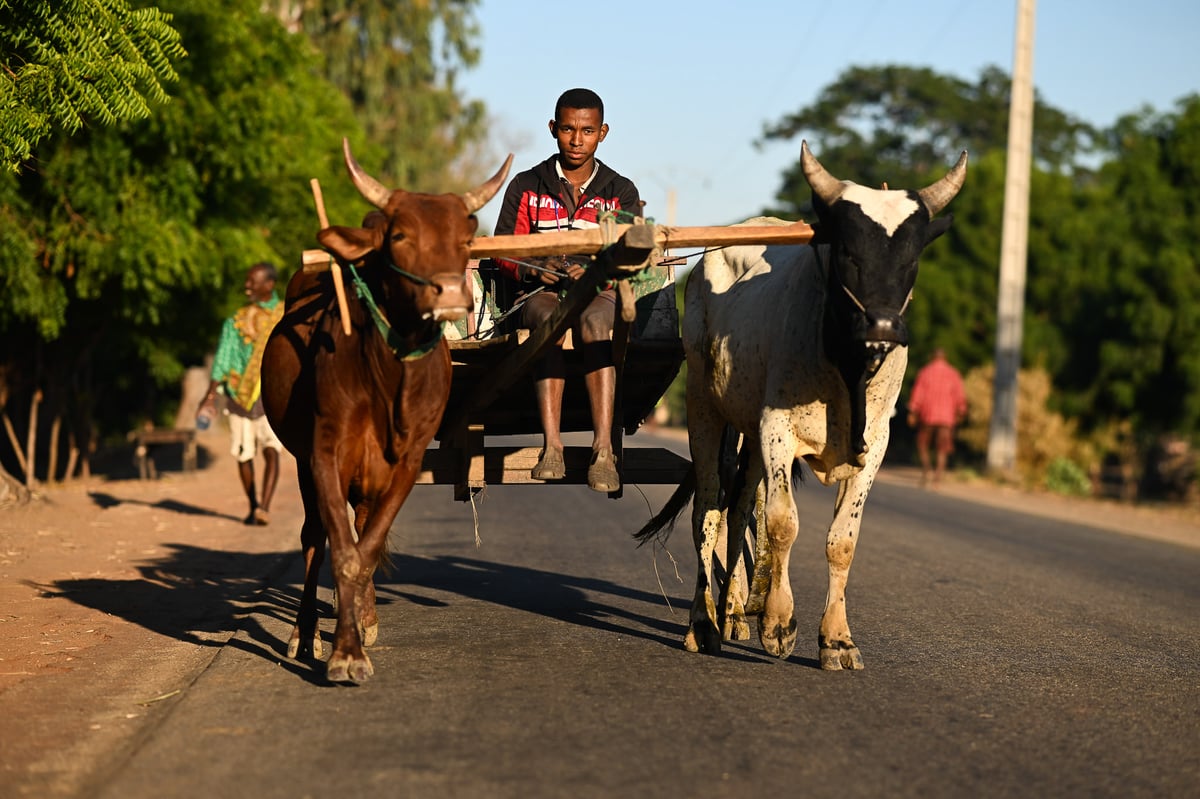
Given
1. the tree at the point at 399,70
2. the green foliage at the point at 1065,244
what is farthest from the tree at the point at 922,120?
the tree at the point at 399,70

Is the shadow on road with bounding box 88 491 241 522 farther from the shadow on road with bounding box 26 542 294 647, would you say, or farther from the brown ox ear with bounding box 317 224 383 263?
the brown ox ear with bounding box 317 224 383 263

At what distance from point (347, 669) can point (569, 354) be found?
2298 mm

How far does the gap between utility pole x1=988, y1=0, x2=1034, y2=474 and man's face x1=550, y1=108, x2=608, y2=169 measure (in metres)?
20.8

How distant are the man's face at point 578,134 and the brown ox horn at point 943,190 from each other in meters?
2.16

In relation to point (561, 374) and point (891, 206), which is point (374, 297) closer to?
point (561, 374)

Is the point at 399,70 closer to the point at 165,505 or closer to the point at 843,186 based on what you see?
the point at 165,505

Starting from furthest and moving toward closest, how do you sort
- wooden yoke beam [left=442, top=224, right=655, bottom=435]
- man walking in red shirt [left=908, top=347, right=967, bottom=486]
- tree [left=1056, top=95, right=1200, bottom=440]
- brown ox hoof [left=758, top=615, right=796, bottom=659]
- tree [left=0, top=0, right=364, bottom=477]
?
tree [left=1056, top=95, right=1200, bottom=440], man walking in red shirt [left=908, top=347, right=967, bottom=486], tree [left=0, top=0, right=364, bottom=477], brown ox hoof [left=758, top=615, right=796, bottom=659], wooden yoke beam [left=442, top=224, right=655, bottom=435]

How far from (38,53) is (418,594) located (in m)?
4.02

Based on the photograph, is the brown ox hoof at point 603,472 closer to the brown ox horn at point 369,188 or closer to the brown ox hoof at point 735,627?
the brown ox hoof at point 735,627

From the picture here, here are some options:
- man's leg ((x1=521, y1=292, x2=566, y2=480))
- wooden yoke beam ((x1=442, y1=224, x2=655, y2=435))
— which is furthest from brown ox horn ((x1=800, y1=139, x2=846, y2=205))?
man's leg ((x1=521, y1=292, x2=566, y2=480))

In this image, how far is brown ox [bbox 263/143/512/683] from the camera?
659cm

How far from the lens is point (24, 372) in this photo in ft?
69.2

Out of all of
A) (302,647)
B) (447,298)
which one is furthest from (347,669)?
(447,298)

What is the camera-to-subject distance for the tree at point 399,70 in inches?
1366
